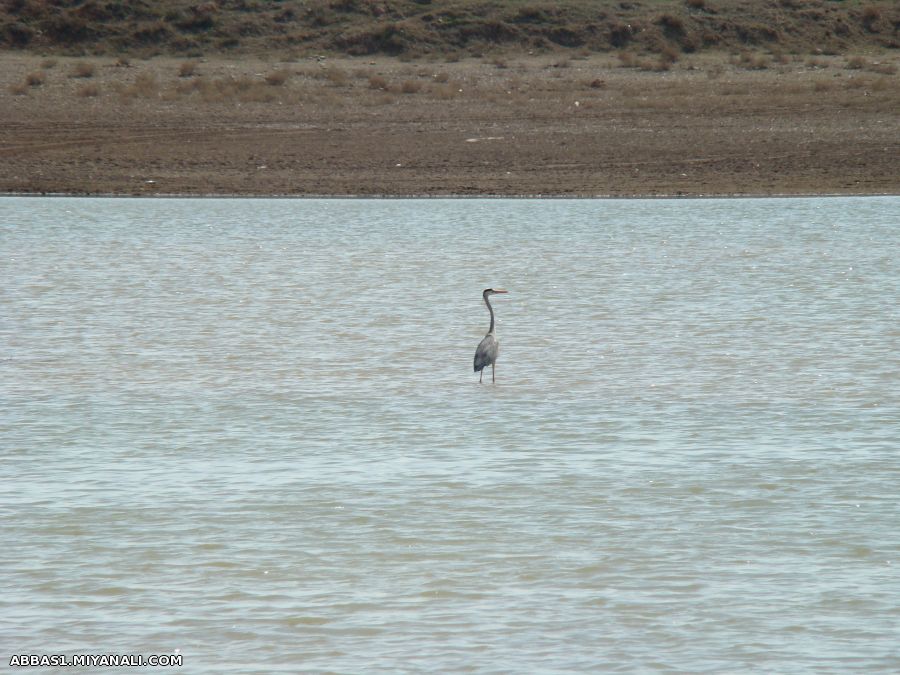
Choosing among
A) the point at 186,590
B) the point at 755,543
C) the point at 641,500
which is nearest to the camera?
the point at 186,590

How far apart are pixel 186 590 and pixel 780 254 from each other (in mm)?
13391

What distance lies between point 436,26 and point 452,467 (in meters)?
30.2

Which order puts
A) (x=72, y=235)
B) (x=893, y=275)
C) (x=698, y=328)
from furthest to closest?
(x=72, y=235), (x=893, y=275), (x=698, y=328)

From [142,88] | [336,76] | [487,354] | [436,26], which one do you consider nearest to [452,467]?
[487,354]

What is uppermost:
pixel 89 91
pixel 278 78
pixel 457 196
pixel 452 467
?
pixel 278 78

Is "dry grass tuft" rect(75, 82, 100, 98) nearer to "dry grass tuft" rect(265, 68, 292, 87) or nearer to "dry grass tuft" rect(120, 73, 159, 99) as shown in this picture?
"dry grass tuft" rect(120, 73, 159, 99)

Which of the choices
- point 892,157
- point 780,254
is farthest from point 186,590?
point 892,157

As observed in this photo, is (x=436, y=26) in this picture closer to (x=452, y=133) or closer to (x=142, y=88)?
(x=142, y=88)

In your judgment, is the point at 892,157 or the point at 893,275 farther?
the point at 892,157

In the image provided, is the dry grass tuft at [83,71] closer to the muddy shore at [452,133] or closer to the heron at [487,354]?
the muddy shore at [452,133]

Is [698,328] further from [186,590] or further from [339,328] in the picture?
[186,590]

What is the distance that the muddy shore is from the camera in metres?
23.3

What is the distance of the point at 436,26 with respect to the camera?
3722 centimetres

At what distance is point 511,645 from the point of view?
17.9 feet
